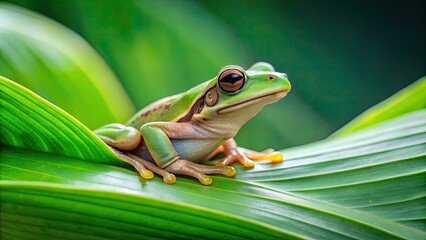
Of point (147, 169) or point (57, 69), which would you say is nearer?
point (147, 169)

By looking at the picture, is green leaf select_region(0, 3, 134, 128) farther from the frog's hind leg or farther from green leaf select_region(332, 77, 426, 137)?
green leaf select_region(332, 77, 426, 137)

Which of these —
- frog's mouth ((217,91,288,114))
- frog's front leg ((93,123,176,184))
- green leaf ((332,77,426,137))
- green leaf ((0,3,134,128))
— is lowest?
frog's front leg ((93,123,176,184))

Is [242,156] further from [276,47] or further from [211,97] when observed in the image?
[276,47]

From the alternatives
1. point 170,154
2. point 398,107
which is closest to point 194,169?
point 170,154

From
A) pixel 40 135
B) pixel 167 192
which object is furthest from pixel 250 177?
pixel 40 135

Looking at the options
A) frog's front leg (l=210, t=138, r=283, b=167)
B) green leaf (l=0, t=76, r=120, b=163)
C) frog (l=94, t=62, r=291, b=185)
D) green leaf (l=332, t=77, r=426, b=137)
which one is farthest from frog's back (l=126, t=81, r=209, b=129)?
green leaf (l=332, t=77, r=426, b=137)
